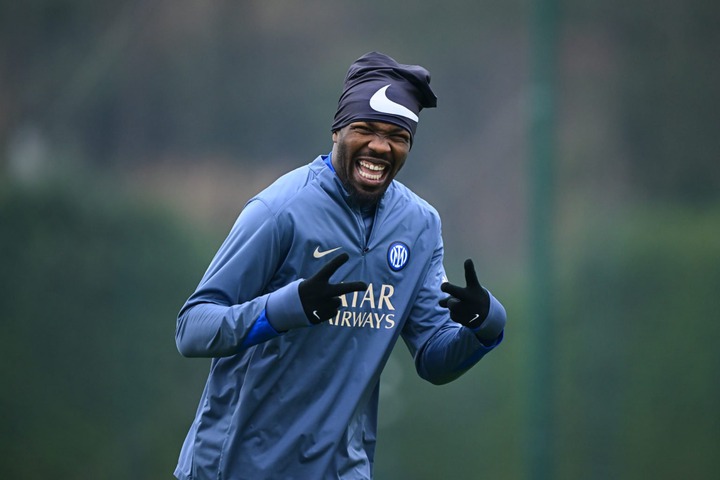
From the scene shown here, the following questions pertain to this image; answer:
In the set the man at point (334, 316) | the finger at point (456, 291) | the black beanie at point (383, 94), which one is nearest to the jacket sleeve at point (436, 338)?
the man at point (334, 316)

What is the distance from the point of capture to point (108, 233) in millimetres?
4809

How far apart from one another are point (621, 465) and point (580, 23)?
1967 millimetres

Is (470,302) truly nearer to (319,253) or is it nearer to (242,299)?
(319,253)

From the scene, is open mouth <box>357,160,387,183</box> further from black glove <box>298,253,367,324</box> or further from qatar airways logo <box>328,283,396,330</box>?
black glove <box>298,253,367,324</box>

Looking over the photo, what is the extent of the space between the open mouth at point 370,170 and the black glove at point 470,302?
0.39 metres

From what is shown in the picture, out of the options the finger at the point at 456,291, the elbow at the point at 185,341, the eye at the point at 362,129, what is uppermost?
the eye at the point at 362,129

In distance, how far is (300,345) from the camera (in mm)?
2857

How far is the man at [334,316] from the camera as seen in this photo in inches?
110

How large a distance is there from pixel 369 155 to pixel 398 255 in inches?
12.6

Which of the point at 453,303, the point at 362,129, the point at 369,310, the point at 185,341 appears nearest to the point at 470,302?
the point at 453,303

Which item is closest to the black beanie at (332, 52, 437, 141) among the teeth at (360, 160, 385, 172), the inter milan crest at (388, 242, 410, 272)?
the teeth at (360, 160, 385, 172)

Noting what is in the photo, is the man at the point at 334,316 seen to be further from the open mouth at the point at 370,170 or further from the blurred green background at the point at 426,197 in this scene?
the blurred green background at the point at 426,197

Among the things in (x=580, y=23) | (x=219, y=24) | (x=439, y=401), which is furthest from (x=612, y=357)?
(x=219, y=24)

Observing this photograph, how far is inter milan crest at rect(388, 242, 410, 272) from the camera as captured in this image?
9.78 feet
